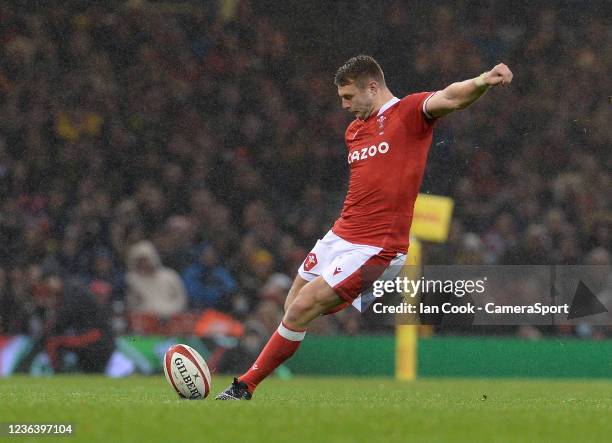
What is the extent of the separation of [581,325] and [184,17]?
259 inches

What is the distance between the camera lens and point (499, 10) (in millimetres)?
15242

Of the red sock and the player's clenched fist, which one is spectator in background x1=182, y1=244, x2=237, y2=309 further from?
the player's clenched fist

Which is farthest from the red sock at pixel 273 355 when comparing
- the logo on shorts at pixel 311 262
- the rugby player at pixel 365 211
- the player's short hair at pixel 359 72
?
the player's short hair at pixel 359 72

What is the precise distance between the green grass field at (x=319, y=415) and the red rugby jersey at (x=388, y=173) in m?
0.98

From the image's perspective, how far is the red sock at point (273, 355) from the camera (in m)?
7.04

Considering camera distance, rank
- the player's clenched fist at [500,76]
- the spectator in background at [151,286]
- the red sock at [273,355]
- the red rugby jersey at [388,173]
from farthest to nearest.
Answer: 1. the spectator in background at [151,286]
2. the red rugby jersey at [388,173]
3. the red sock at [273,355]
4. the player's clenched fist at [500,76]

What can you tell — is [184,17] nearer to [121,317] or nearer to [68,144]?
[68,144]

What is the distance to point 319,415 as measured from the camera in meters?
5.69

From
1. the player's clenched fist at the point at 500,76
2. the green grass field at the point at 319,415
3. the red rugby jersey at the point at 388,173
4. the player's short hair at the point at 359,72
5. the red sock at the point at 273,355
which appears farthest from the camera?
the player's short hair at the point at 359,72

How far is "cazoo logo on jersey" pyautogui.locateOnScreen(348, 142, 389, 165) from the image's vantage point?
23.6 feet

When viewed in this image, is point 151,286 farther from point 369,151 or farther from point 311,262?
point 369,151

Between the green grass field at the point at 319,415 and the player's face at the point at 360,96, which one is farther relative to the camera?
the player's face at the point at 360,96

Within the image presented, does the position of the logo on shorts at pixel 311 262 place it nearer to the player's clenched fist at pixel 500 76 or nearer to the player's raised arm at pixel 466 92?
the player's raised arm at pixel 466 92

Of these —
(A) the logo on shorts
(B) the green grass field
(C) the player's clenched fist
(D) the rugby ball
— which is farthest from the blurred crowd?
(C) the player's clenched fist
